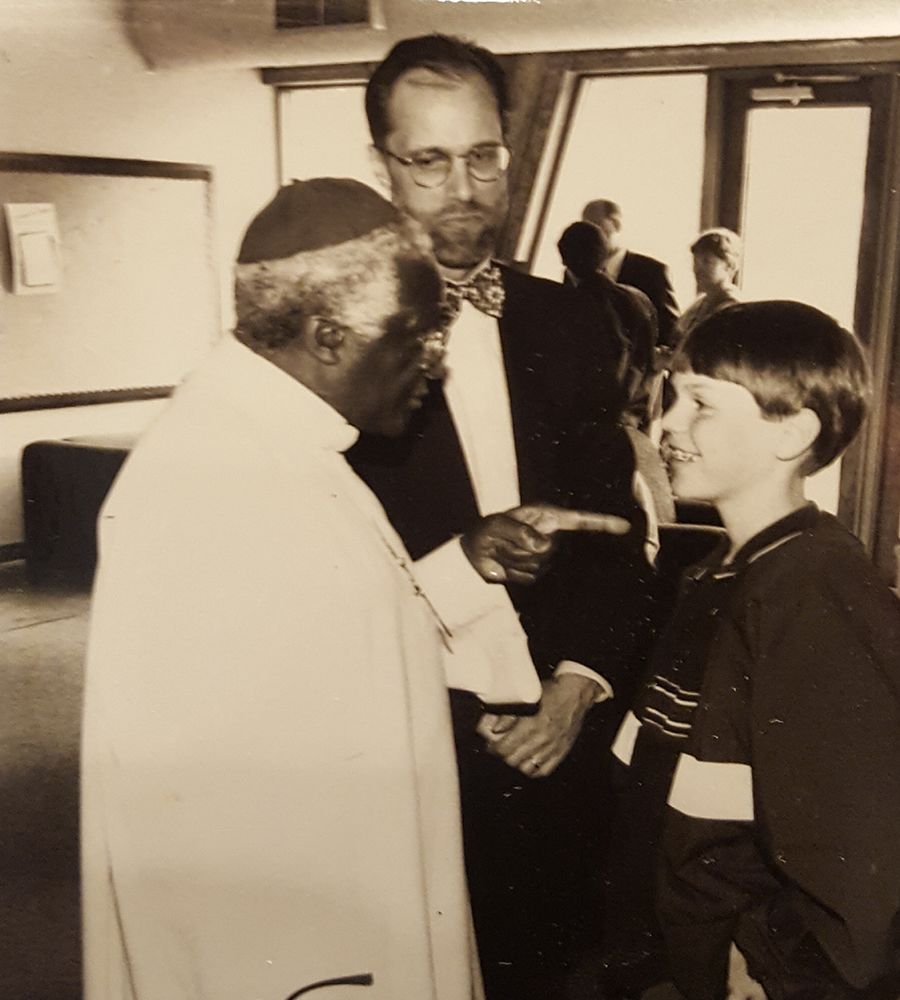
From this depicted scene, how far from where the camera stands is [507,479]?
1.11 m

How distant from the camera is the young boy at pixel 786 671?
1.07m

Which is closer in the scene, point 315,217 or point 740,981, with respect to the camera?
point 315,217

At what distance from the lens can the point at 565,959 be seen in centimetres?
121

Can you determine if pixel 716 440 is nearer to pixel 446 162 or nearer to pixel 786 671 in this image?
pixel 786 671

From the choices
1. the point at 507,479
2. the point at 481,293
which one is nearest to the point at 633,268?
the point at 481,293

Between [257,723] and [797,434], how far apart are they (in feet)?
2.26

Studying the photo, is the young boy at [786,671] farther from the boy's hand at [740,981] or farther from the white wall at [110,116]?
the white wall at [110,116]

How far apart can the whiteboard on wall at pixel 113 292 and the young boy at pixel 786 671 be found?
57 centimetres

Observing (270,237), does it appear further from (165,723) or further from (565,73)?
(165,723)

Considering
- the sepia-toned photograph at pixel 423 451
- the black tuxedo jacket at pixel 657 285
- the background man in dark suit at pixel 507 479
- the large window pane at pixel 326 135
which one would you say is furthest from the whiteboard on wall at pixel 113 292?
the black tuxedo jacket at pixel 657 285

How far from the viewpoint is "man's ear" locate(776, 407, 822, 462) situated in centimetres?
108

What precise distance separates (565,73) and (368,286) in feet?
1.10

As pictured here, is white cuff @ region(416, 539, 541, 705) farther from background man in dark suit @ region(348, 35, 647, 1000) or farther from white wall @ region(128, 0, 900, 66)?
white wall @ region(128, 0, 900, 66)

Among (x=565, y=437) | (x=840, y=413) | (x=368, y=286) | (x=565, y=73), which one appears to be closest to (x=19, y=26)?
(x=368, y=286)
